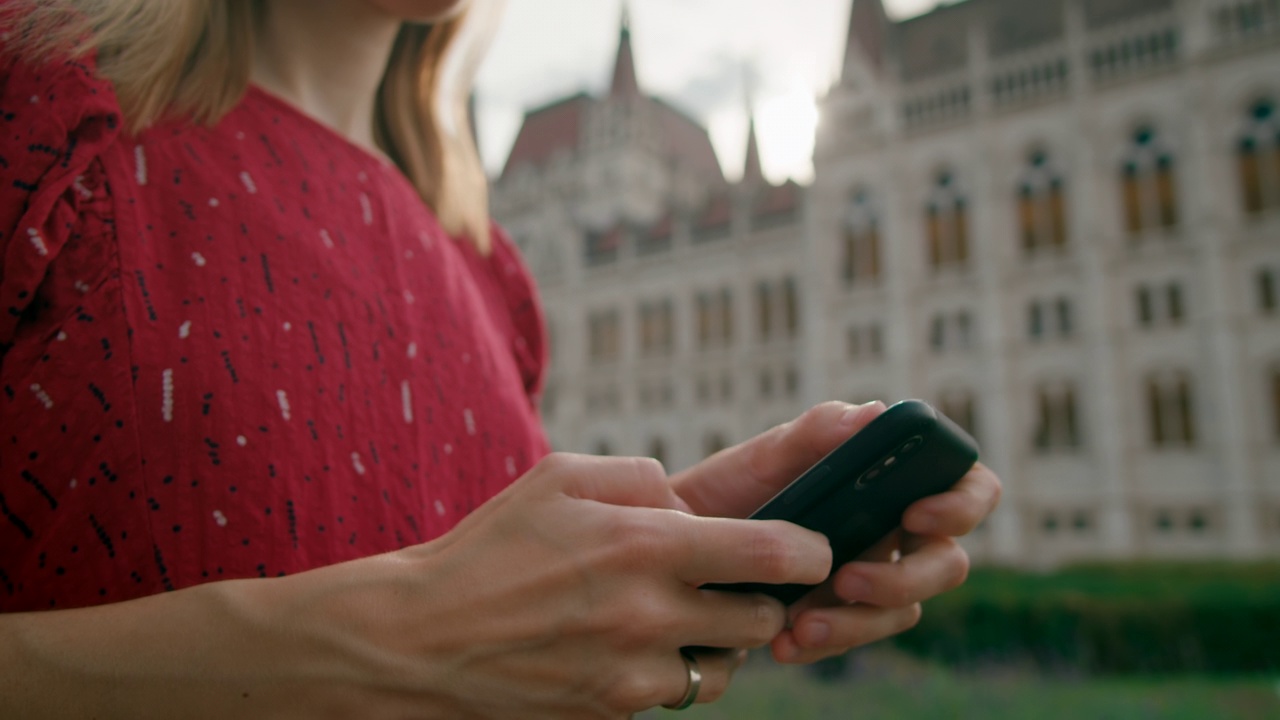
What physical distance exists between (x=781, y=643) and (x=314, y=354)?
722mm

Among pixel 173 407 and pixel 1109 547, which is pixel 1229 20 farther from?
pixel 173 407

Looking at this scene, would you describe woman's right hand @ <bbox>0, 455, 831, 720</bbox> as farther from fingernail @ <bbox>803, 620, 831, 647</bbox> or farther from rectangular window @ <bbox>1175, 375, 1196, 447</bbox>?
rectangular window @ <bbox>1175, 375, 1196, 447</bbox>

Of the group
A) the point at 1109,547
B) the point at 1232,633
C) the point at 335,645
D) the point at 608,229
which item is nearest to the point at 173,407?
the point at 335,645

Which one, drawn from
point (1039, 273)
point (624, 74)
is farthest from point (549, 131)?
point (1039, 273)

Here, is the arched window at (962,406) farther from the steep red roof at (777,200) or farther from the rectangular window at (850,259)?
the steep red roof at (777,200)

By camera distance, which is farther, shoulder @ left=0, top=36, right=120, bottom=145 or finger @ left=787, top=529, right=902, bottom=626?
finger @ left=787, top=529, right=902, bottom=626

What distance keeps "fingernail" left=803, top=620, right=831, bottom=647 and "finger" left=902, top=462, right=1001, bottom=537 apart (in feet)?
0.61

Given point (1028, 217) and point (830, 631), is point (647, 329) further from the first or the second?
point (830, 631)

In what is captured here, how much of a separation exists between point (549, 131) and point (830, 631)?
155 feet

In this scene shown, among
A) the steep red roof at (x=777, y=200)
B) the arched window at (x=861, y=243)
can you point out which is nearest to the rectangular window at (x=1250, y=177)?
the arched window at (x=861, y=243)

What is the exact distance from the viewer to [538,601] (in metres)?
0.83

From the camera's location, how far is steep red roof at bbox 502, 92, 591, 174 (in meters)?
44.9

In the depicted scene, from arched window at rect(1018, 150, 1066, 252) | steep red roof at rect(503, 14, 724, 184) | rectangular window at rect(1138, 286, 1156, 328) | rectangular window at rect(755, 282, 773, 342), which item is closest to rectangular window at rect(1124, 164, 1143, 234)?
arched window at rect(1018, 150, 1066, 252)

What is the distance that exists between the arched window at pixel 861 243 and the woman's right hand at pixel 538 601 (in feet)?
88.0
